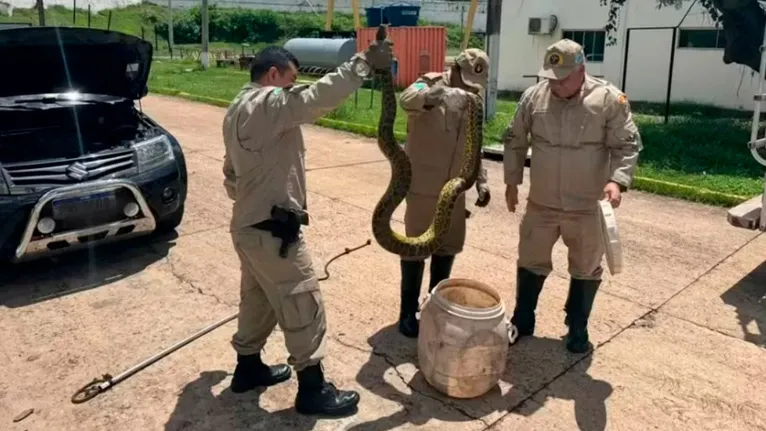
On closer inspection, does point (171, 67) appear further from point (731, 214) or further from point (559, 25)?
point (731, 214)

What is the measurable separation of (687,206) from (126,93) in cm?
574

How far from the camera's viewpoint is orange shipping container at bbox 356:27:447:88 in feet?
63.6

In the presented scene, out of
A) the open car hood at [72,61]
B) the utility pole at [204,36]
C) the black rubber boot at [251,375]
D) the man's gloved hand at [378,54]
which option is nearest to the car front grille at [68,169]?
the open car hood at [72,61]

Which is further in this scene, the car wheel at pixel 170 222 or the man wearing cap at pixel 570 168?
the car wheel at pixel 170 222

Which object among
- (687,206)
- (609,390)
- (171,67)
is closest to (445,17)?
(171,67)

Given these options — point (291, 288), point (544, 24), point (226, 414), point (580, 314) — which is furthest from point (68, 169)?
point (544, 24)

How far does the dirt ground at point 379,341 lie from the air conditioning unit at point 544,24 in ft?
44.1

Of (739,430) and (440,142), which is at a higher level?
(440,142)

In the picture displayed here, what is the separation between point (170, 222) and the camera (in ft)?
17.8

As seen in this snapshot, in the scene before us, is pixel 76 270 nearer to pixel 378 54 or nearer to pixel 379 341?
pixel 379 341

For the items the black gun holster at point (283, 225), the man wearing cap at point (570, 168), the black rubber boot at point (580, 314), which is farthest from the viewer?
the black rubber boot at point (580, 314)

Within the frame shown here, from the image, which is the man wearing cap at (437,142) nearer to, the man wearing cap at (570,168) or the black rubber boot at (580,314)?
the man wearing cap at (570,168)

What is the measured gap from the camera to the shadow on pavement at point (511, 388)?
306 cm

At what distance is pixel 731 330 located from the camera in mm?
3980
